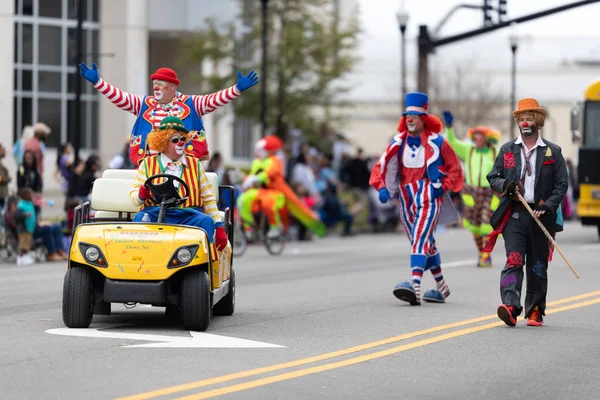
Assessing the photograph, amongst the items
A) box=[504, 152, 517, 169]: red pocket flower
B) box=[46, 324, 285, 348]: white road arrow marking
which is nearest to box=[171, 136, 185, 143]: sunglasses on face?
box=[46, 324, 285, 348]: white road arrow marking

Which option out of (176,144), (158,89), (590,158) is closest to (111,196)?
(176,144)

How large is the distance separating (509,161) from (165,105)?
3.11 meters

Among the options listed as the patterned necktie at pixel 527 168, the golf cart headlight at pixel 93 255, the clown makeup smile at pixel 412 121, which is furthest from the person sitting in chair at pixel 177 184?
the clown makeup smile at pixel 412 121

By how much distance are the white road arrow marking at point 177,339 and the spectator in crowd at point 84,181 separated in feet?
39.5

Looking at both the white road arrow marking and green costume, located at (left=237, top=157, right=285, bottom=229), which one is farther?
green costume, located at (left=237, top=157, right=285, bottom=229)

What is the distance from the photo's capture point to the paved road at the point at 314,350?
26.7 feet

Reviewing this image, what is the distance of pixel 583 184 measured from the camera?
1042 inches

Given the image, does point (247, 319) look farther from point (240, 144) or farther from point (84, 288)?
point (240, 144)

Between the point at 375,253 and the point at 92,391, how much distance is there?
15.7 meters

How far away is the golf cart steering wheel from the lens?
10773 mm

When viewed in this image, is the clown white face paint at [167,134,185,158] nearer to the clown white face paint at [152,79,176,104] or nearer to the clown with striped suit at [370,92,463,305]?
the clown white face paint at [152,79,176,104]

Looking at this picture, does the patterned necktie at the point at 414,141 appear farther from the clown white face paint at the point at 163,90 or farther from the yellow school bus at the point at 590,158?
the yellow school bus at the point at 590,158

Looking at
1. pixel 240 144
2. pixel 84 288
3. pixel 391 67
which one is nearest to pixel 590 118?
pixel 84 288

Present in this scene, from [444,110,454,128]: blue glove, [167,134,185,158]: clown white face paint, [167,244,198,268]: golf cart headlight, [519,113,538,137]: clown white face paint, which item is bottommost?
[167,244,198,268]: golf cart headlight
